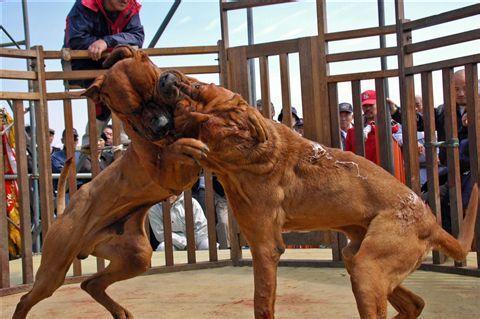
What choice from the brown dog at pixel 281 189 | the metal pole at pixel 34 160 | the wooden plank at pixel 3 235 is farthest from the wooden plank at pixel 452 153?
the metal pole at pixel 34 160

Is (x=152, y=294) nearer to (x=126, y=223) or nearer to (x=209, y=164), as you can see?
(x=126, y=223)

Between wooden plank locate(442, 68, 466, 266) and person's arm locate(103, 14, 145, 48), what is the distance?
2.93 meters

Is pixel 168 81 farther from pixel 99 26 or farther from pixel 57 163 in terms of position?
pixel 57 163

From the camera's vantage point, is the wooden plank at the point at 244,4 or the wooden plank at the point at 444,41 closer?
the wooden plank at the point at 444,41

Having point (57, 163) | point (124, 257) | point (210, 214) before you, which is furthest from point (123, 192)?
point (57, 163)

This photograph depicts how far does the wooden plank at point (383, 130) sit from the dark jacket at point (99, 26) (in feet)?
7.89

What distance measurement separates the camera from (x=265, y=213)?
3.76m

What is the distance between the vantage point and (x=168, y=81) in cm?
381

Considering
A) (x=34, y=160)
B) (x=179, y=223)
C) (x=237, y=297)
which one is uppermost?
(x=34, y=160)

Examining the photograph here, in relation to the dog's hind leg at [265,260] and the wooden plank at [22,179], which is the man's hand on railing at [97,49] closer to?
the wooden plank at [22,179]

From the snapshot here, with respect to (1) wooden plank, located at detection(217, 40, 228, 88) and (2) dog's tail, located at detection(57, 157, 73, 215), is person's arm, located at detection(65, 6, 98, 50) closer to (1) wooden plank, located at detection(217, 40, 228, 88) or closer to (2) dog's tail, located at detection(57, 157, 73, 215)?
(1) wooden plank, located at detection(217, 40, 228, 88)

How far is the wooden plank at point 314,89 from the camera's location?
7.00 metres

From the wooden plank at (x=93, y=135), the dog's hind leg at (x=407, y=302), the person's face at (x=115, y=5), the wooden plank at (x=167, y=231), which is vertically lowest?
the dog's hind leg at (x=407, y=302)

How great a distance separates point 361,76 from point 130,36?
7.51ft
